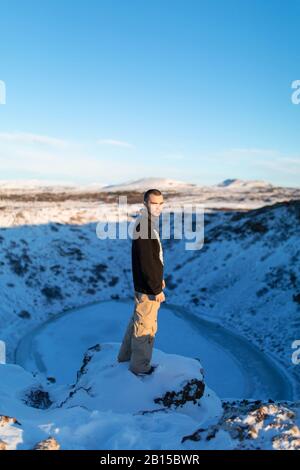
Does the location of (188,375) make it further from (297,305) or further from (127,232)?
(127,232)

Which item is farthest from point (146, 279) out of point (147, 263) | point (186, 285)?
point (186, 285)

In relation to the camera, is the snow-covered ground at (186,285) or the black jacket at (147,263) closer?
the black jacket at (147,263)

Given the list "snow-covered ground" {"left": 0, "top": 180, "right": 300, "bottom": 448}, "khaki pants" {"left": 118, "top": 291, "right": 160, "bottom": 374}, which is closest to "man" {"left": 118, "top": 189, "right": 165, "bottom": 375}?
"khaki pants" {"left": 118, "top": 291, "right": 160, "bottom": 374}

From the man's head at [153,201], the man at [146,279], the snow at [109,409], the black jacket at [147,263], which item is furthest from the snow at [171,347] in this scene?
the man's head at [153,201]

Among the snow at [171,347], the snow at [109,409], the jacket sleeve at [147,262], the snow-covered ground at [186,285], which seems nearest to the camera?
the snow at [109,409]

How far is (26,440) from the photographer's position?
15.9 ft

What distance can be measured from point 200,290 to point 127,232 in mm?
11301

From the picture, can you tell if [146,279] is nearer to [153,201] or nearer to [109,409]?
[153,201]

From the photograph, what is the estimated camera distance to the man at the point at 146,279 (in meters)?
7.79

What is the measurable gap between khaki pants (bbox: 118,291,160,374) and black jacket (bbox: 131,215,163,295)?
209mm

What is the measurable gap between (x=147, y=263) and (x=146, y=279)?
0.30 metres

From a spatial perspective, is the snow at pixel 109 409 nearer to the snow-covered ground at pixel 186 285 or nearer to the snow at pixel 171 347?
the snow-covered ground at pixel 186 285

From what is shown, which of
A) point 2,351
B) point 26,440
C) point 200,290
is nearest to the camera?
point 26,440
